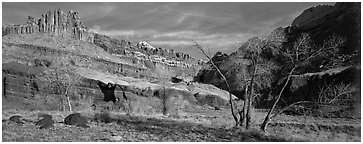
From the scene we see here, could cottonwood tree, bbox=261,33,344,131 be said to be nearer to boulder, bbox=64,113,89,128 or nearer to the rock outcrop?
boulder, bbox=64,113,89,128

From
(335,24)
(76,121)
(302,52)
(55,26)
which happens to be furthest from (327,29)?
(55,26)

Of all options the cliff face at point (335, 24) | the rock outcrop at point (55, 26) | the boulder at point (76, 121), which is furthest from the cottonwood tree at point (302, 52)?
the rock outcrop at point (55, 26)

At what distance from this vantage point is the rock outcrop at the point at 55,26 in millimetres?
139125

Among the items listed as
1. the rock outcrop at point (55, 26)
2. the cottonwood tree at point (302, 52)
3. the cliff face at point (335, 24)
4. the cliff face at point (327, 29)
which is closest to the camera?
the cottonwood tree at point (302, 52)

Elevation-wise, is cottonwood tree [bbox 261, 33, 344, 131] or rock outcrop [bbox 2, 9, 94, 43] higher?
rock outcrop [bbox 2, 9, 94, 43]

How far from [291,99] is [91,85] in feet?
114

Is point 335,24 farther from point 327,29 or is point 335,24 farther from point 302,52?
point 302,52

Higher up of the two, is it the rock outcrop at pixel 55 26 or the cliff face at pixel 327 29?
the rock outcrop at pixel 55 26

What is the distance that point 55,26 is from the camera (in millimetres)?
149750

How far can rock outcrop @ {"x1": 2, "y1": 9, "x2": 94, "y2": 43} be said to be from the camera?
139 metres

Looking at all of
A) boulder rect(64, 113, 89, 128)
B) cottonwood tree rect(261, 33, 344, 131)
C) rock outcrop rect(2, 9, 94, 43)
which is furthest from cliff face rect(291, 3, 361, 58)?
rock outcrop rect(2, 9, 94, 43)

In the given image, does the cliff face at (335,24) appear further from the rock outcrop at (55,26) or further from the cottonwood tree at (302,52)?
the rock outcrop at (55,26)

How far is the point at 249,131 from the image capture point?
15.3 meters

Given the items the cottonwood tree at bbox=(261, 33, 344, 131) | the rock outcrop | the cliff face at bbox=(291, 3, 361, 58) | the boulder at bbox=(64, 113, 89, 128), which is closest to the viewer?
the boulder at bbox=(64, 113, 89, 128)
